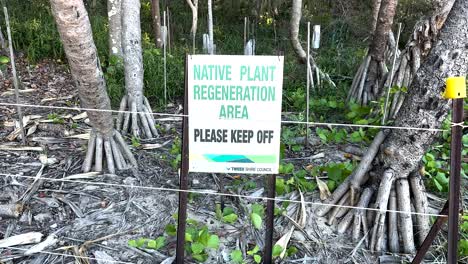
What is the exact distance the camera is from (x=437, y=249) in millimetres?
2799

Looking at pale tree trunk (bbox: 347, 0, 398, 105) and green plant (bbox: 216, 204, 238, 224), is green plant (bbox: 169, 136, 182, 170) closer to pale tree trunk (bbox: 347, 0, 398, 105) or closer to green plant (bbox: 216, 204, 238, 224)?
green plant (bbox: 216, 204, 238, 224)

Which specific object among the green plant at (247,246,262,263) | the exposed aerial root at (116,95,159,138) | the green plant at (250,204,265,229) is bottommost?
the green plant at (247,246,262,263)

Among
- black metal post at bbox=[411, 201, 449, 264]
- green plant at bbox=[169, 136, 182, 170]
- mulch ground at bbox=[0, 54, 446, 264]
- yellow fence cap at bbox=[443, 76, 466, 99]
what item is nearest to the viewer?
yellow fence cap at bbox=[443, 76, 466, 99]

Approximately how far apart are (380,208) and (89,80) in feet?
6.89

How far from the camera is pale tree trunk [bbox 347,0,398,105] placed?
5.28 m

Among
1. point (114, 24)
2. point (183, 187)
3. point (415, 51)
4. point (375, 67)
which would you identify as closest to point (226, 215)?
A: point (183, 187)

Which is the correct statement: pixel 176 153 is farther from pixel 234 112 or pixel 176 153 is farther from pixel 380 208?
pixel 380 208

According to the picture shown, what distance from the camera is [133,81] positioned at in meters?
4.53

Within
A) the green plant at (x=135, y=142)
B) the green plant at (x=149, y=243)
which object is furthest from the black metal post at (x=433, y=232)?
the green plant at (x=135, y=142)

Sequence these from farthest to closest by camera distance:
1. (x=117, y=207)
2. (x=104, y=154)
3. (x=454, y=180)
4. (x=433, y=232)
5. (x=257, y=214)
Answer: (x=104, y=154), (x=117, y=207), (x=257, y=214), (x=433, y=232), (x=454, y=180)

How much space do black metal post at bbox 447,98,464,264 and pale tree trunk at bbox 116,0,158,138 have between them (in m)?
2.83

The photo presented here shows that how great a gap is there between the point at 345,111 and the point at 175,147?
2.09 meters

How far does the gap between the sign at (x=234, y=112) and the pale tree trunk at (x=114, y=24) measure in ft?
12.6

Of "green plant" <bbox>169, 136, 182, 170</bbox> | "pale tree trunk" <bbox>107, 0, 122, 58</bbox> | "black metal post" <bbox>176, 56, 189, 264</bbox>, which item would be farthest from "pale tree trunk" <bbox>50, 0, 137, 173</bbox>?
"pale tree trunk" <bbox>107, 0, 122, 58</bbox>
